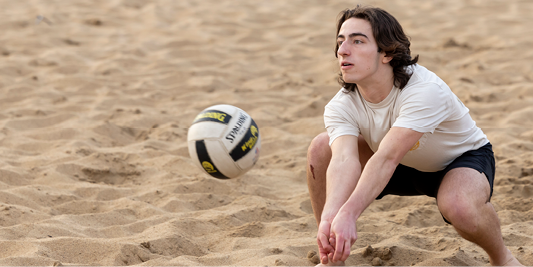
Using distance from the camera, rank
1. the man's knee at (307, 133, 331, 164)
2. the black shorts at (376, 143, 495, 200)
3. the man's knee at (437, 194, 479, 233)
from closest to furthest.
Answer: the man's knee at (437, 194, 479, 233) < the black shorts at (376, 143, 495, 200) < the man's knee at (307, 133, 331, 164)

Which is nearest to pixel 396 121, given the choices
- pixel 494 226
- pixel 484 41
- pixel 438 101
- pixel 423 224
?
pixel 438 101

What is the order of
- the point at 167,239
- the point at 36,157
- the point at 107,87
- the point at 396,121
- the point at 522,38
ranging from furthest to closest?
1. the point at 522,38
2. the point at 107,87
3. the point at 36,157
4. the point at 167,239
5. the point at 396,121

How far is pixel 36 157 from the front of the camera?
3979 millimetres

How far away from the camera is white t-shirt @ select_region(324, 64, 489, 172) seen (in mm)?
2459

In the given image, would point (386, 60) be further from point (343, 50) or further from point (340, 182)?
point (340, 182)

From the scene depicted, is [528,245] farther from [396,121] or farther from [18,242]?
[18,242]

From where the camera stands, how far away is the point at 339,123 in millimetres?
2715

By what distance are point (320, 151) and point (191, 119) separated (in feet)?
7.56

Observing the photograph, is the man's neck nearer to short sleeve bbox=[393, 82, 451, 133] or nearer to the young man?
the young man

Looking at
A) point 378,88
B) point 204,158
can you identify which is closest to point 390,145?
point 378,88

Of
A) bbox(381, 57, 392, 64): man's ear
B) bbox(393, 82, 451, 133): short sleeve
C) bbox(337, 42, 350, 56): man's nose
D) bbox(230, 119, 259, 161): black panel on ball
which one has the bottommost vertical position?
bbox(230, 119, 259, 161): black panel on ball

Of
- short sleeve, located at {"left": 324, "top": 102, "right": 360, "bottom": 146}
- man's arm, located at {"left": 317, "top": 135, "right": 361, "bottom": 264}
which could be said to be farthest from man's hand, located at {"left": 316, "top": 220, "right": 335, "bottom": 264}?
short sleeve, located at {"left": 324, "top": 102, "right": 360, "bottom": 146}

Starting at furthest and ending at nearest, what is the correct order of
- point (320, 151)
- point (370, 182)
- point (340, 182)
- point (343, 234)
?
point (320, 151) < point (340, 182) < point (370, 182) < point (343, 234)

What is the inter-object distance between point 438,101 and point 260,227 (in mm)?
1311
